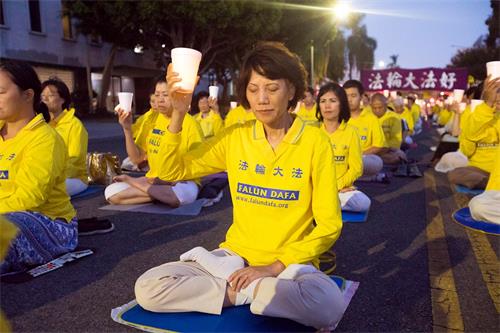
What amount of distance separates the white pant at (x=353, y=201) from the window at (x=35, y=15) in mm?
22478

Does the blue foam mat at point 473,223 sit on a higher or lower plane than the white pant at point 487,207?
lower

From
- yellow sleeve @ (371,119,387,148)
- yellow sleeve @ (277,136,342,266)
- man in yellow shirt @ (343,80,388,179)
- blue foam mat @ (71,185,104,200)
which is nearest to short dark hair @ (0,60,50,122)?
yellow sleeve @ (277,136,342,266)

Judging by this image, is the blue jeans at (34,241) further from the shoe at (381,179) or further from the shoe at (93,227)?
the shoe at (381,179)

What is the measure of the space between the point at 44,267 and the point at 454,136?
31.0 ft

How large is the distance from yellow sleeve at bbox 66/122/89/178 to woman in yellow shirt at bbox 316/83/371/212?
327 centimetres

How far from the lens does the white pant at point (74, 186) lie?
676cm

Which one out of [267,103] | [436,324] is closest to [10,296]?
[267,103]

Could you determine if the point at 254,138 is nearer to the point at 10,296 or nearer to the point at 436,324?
the point at 436,324

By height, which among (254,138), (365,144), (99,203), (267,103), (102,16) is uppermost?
(102,16)

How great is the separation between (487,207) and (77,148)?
5.22 m

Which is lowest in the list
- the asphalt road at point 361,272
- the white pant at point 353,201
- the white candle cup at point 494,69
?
the asphalt road at point 361,272

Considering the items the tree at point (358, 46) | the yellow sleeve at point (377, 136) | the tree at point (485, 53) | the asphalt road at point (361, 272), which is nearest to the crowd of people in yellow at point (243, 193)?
the asphalt road at point (361, 272)

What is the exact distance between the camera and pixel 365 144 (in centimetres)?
841

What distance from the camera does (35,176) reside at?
12.0 feet
